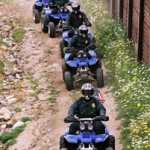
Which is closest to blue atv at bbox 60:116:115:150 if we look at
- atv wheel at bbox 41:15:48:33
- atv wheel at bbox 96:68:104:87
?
atv wheel at bbox 96:68:104:87

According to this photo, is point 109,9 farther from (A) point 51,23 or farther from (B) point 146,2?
(B) point 146,2

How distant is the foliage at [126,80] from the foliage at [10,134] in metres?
2.59

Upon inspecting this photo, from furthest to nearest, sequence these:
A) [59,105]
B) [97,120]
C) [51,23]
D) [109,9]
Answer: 1. [109,9]
2. [51,23]
3. [59,105]
4. [97,120]

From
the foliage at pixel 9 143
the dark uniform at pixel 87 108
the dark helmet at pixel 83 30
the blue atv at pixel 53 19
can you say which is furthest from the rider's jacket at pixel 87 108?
the blue atv at pixel 53 19

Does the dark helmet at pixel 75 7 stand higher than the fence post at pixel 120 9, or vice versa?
the dark helmet at pixel 75 7

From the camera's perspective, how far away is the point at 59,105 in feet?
49.2

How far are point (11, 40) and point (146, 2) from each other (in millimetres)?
6989

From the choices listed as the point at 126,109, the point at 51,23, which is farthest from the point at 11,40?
the point at 126,109

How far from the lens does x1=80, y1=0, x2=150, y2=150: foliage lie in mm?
11961

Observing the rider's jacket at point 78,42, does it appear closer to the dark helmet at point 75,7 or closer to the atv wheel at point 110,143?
the dark helmet at point 75,7

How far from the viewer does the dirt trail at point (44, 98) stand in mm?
13059

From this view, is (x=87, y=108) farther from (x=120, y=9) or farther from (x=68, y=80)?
(x=120, y=9)

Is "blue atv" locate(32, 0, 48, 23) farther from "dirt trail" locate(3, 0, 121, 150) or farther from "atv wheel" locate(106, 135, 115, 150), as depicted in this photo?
"atv wheel" locate(106, 135, 115, 150)

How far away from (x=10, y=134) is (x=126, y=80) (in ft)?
11.8
